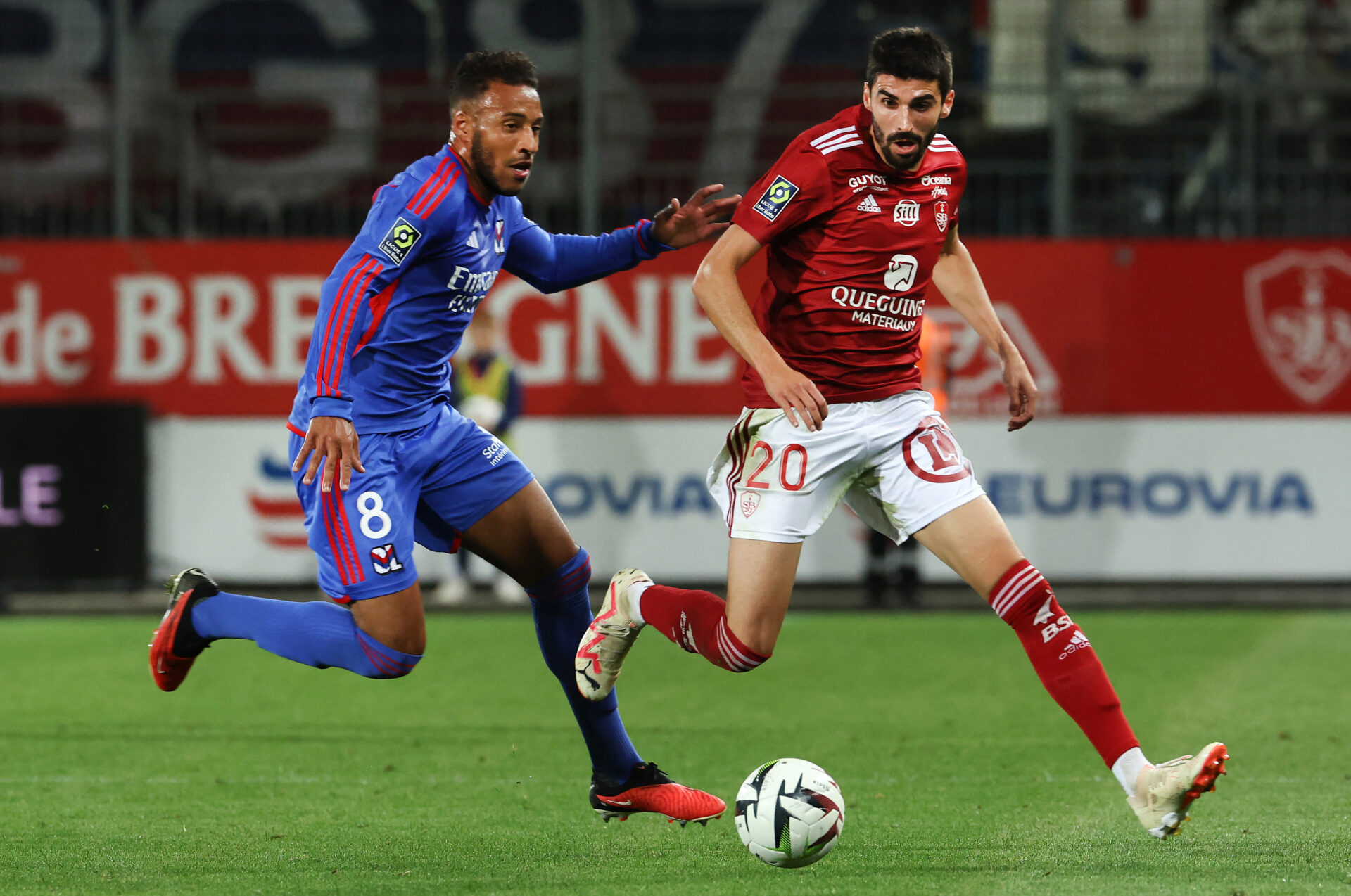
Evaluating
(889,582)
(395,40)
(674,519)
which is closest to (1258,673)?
(889,582)

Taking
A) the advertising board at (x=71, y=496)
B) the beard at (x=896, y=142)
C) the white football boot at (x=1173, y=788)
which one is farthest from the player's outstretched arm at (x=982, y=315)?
the advertising board at (x=71, y=496)

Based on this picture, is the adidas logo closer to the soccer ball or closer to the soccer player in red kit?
the soccer player in red kit

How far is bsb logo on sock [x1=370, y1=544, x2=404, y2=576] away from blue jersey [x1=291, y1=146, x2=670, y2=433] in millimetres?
360

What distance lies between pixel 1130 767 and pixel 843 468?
44.8 inches

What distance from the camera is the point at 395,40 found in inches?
591

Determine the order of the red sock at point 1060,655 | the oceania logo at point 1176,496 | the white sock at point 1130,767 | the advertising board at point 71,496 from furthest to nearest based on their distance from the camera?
the oceania logo at point 1176,496, the advertising board at point 71,496, the red sock at point 1060,655, the white sock at point 1130,767

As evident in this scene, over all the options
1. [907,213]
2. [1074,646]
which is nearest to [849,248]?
[907,213]

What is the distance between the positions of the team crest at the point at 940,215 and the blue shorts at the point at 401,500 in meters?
1.43

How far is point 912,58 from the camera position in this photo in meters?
4.68

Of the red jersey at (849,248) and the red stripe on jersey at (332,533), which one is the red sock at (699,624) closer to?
the red jersey at (849,248)

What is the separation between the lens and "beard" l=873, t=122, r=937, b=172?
475 centimetres

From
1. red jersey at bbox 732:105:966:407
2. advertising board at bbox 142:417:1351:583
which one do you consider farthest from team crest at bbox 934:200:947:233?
advertising board at bbox 142:417:1351:583

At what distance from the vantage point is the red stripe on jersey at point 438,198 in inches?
187

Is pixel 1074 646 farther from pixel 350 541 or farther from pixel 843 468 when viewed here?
pixel 350 541
